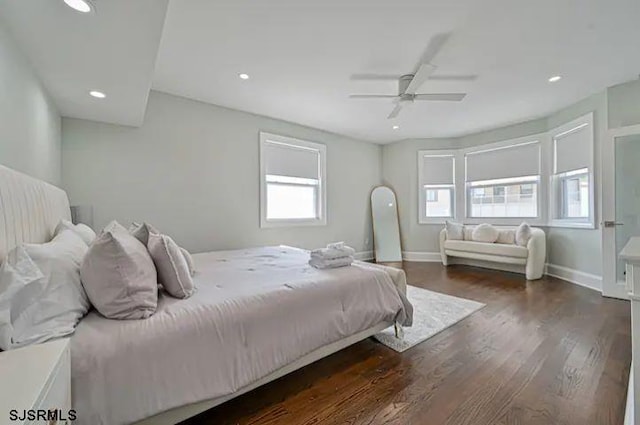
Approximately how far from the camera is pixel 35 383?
756mm

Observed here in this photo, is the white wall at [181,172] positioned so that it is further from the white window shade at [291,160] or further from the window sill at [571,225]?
the window sill at [571,225]

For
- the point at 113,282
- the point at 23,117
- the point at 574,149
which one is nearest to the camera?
the point at 113,282

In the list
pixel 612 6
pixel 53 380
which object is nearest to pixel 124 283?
pixel 53 380

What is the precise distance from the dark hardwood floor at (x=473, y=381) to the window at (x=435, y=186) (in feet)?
11.3

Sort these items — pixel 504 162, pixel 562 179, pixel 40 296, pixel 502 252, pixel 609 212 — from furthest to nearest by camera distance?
pixel 504 162, pixel 502 252, pixel 562 179, pixel 609 212, pixel 40 296

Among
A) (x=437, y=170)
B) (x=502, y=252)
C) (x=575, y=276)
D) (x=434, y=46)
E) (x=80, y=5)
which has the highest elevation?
(x=434, y=46)

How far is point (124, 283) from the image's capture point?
1.36 meters

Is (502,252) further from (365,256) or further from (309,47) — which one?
(309,47)

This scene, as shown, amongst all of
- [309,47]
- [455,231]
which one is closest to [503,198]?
[455,231]

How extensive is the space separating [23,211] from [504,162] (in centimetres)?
663

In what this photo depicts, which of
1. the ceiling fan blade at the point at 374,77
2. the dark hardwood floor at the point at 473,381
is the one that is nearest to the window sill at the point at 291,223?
the ceiling fan blade at the point at 374,77

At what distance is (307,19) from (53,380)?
2651mm

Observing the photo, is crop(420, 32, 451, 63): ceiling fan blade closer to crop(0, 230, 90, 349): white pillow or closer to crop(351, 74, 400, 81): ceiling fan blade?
crop(351, 74, 400, 81): ceiling fan blade

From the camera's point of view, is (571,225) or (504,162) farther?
(504,162)
